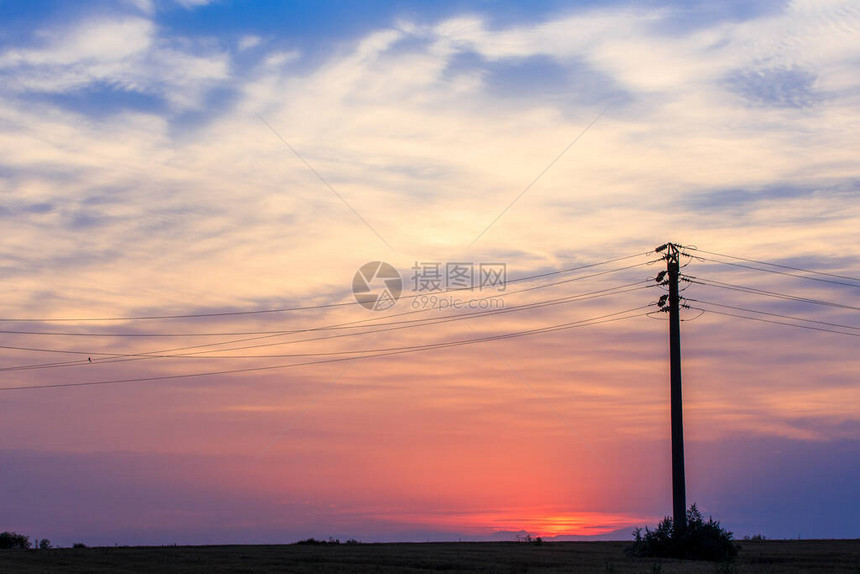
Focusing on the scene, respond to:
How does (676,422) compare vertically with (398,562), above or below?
above

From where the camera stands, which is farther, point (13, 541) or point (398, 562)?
point (13, 541)

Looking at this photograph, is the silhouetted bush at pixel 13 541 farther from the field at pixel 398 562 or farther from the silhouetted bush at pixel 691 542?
the silhouetted bush at pixel 691 542

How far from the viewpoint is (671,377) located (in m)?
45.1

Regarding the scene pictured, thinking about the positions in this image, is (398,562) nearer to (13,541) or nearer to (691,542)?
(691,542)

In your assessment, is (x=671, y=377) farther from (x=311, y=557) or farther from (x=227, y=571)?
(x=227, y=571)

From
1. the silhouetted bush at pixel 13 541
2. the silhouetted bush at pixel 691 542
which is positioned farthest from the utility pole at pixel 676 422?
the silhouetted bush at pixel 13 541

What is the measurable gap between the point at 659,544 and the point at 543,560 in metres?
7.35

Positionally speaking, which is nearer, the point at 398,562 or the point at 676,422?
the point at 398,562

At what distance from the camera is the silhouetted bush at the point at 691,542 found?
1704 inches

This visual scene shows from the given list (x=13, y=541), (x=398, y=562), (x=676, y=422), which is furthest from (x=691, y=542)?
(x=13, y=541)

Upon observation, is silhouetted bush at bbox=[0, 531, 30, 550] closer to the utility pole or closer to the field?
the field

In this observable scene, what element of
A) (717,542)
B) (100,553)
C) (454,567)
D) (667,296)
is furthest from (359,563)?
(667,296)

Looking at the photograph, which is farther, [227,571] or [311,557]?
[311,557]

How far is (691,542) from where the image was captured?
1732 inches
